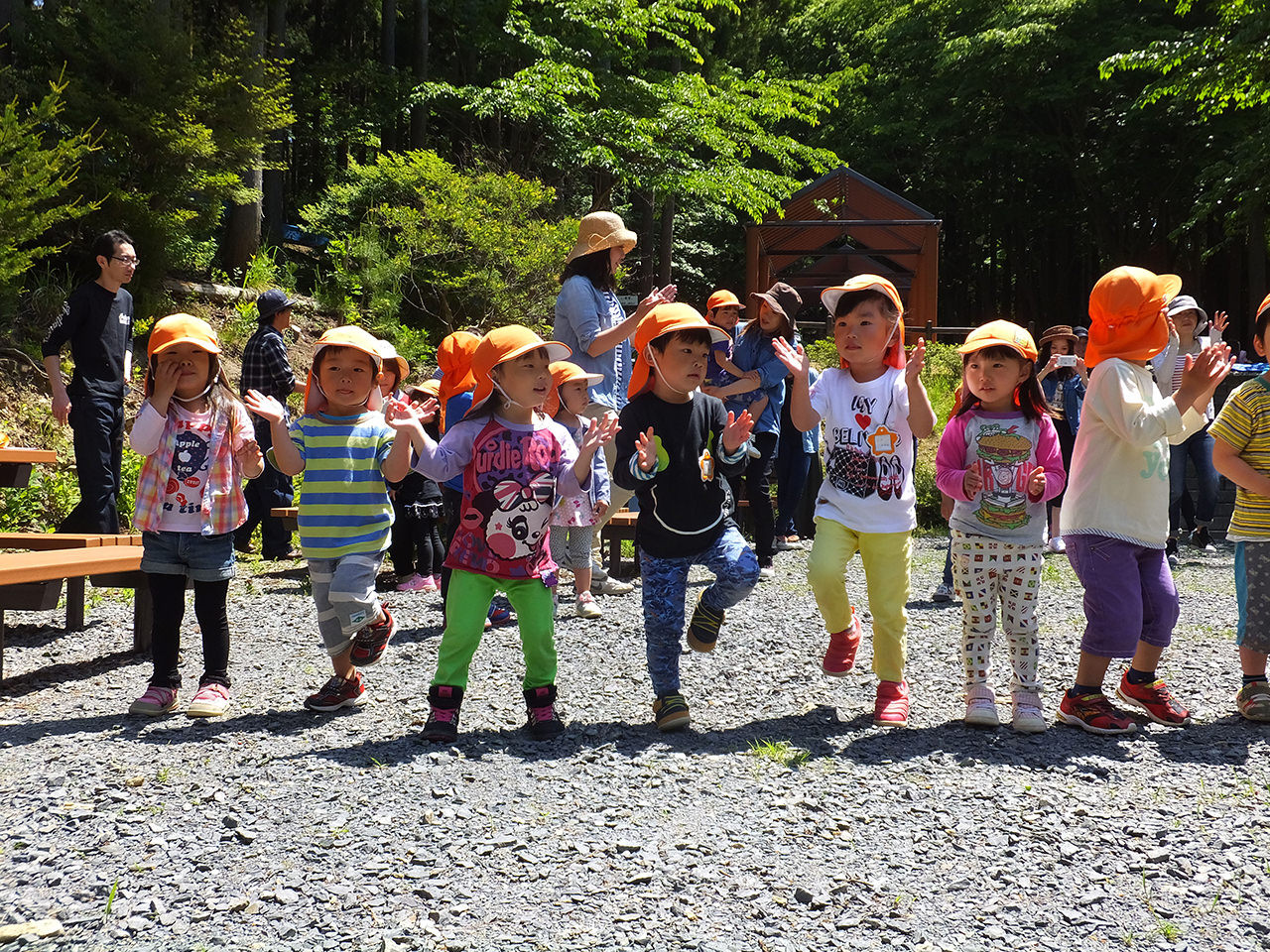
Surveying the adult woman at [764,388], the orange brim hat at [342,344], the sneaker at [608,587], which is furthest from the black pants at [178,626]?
the adult woman at [764,388]

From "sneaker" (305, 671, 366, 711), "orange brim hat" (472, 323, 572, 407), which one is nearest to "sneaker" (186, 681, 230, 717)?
"sneaker" (305, 671, 366, 711)

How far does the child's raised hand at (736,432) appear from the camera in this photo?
14.2ft

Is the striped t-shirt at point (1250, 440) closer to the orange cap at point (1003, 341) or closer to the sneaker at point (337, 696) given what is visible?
the orange cap at point (1003, 341)

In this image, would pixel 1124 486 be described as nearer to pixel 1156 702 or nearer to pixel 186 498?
pixel 1156 702

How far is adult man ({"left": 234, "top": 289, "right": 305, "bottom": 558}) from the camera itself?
8.14m

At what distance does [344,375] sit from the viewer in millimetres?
4551

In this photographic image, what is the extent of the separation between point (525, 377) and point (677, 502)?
0.83 m

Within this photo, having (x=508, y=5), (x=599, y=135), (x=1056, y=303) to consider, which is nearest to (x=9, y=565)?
(x=599, y=135)

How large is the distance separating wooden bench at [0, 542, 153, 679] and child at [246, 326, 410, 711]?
127 cm

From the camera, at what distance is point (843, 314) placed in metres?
4.60

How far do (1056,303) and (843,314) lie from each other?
3237 cm

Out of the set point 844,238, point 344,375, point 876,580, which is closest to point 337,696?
point 344,375

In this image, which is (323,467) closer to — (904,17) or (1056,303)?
(904,17)

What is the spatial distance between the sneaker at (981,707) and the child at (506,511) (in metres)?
1.76
